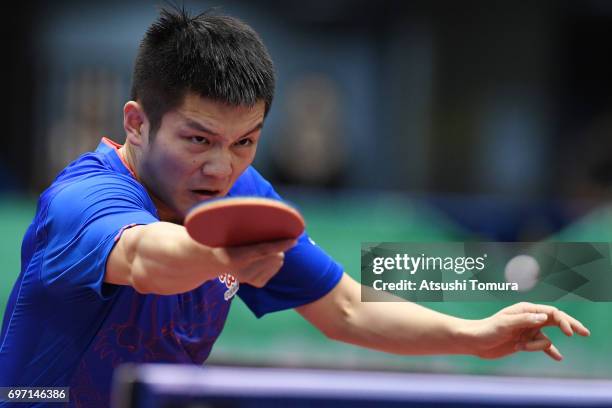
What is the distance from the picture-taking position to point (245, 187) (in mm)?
3133

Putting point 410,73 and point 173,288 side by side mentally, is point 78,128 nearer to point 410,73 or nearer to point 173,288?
point 410,73

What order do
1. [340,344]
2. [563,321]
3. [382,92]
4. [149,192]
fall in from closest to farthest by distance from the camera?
[563,321] < [149,192] < [340,344] < [382,92]

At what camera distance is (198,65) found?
2672 millimetres

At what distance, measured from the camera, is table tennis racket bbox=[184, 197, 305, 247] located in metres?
1.89

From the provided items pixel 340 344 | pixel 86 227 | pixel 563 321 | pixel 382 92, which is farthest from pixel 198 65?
pixel 382 92

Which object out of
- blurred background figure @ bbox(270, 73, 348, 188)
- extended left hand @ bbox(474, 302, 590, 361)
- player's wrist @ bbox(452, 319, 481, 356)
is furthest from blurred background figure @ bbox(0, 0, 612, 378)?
extended left hand @ bbox(474, 302, 590, 361)

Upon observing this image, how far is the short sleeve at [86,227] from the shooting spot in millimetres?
2314

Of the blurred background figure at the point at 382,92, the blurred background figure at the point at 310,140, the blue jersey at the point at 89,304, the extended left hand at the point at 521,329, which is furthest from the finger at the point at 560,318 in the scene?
the blurred background figure at the point at 310,140

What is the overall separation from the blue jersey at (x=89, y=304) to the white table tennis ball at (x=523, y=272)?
833mm

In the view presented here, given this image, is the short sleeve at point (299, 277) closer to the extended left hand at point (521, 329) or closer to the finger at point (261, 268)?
the extended left hand at point (521, 329)

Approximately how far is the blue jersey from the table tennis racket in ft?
1.13

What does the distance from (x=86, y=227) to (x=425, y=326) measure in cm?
122

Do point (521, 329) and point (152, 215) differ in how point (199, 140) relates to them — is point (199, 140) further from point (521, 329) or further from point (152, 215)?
point (521, 329)

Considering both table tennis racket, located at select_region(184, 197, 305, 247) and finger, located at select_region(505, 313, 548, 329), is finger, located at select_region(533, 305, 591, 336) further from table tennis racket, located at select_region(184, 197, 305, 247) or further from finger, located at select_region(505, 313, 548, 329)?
table tennis racket, located at select_region(184, 197, 305, 247)
